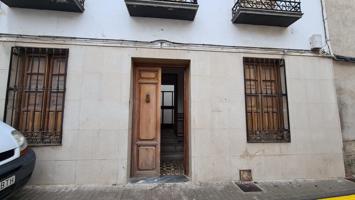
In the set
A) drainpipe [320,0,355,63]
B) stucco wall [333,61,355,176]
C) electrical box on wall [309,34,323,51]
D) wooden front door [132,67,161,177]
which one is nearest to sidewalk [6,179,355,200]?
wooden front door [132,67,161,177]

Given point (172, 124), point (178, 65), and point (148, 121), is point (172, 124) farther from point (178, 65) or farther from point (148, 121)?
point (178, 65)

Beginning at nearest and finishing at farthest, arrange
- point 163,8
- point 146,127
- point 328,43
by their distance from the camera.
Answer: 1. point 163,8
2. point 146,127
3. point 328,43

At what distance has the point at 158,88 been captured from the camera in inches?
190

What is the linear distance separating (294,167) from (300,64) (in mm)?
2375

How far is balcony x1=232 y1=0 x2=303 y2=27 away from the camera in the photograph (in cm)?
458

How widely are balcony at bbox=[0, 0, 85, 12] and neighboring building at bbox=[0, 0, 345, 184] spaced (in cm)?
3

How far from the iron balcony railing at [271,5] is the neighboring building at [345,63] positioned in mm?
1287

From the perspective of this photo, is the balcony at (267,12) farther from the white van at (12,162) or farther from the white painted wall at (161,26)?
the white van at (12,162)

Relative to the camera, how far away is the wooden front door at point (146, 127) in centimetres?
468

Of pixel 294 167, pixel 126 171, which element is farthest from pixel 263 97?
pixel 126 171

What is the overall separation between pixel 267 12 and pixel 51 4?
15.0ft

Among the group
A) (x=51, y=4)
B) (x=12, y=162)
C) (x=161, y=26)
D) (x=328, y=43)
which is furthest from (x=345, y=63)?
(x=12, y=162)

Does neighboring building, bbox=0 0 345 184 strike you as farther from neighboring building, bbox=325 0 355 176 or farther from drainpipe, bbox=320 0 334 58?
neighboring building, bbox=325 0 355 176

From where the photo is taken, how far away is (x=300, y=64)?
4926mm
